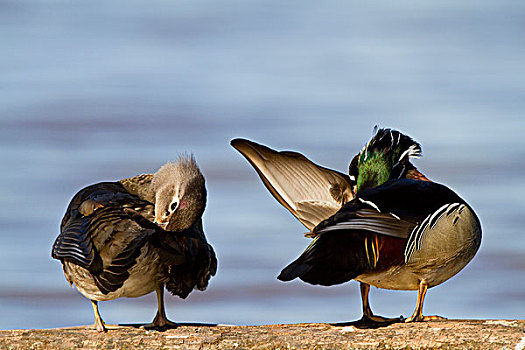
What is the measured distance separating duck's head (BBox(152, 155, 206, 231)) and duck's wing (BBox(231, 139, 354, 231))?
452mm

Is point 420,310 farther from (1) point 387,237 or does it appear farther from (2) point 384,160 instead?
(2) point 384,160

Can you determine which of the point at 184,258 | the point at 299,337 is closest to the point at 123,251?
the point at 184,258

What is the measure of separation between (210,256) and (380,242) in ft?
2.76

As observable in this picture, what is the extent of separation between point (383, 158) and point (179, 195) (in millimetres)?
1326

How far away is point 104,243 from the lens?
4.18 metres

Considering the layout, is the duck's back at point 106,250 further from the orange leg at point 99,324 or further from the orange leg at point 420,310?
the orange leg at point 420,310

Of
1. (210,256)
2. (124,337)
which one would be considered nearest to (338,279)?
(210,256)

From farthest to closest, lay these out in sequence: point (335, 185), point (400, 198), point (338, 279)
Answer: point (335, 185)
point (400, 198)
point (338, 279)

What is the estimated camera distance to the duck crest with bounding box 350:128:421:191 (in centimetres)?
535

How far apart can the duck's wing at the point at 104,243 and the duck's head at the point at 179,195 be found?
25 cm

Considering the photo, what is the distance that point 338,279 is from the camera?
4.15m

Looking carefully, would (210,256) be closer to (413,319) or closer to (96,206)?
(96,206)

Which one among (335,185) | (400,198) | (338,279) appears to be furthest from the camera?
(335,185)

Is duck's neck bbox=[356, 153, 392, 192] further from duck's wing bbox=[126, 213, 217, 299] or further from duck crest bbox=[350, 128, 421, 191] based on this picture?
duck's wing bbox=[126, 213, 217, 299]
